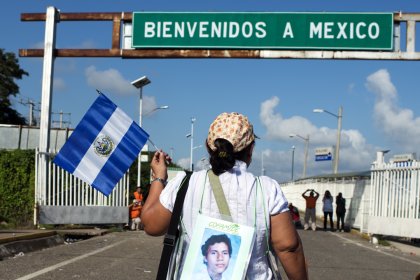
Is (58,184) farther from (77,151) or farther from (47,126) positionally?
(77,151)

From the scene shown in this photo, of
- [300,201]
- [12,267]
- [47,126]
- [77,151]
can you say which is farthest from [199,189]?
[300,201]

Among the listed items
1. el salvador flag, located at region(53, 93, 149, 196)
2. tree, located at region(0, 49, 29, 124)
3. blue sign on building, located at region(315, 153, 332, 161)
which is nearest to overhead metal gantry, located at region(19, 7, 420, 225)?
el salvador flag, located at region(53, 93, 149, 196)

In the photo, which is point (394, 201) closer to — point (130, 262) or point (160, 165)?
point (130, 262)

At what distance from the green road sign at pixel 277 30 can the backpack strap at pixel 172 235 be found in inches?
612

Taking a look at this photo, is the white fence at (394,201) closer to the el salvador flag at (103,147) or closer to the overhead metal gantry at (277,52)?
the overhead metal gantry at (277,52)

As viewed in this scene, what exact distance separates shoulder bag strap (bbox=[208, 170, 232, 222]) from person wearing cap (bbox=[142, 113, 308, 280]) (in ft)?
0.06

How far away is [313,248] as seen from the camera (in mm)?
15906

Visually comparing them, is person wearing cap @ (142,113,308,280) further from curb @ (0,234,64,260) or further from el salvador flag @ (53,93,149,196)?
curb @ (0,234,64,260)

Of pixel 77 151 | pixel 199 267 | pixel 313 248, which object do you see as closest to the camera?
pixel 199 267

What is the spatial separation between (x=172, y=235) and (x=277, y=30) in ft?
51.8

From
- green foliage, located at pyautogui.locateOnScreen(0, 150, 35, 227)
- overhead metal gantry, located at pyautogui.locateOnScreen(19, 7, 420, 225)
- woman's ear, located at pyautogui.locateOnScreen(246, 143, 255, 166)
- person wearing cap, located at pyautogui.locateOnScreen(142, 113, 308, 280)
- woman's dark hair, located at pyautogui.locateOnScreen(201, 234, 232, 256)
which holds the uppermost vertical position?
overhead metal gantry, located at pyautogui.locateOnScreen(19, 7, 420, 225)

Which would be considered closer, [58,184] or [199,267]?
[199,267]

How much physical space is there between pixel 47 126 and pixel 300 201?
30.9 metres

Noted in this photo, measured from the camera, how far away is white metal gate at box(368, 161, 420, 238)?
17.7 m
